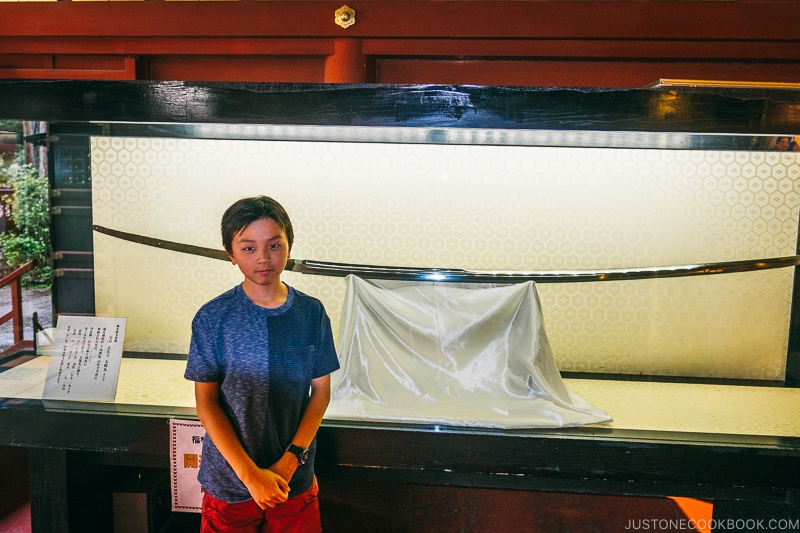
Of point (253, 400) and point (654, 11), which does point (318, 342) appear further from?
A: point (654, 11)

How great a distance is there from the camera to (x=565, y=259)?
2.02 m

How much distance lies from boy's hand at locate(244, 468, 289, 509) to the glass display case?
1.43 feet

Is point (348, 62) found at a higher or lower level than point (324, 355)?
higher

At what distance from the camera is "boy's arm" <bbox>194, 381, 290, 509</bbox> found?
122 cm

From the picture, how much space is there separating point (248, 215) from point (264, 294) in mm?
213

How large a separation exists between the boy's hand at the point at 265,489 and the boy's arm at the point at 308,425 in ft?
0.09

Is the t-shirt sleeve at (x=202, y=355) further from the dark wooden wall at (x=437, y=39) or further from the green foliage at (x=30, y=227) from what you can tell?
the dark wooden wall at (x=437, y=39)

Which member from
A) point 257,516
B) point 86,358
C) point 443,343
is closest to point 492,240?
point 443,343

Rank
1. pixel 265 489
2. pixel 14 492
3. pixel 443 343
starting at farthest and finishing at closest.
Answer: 1. pixel 14 492
2. pixel 443 343
3. pixel 265 489

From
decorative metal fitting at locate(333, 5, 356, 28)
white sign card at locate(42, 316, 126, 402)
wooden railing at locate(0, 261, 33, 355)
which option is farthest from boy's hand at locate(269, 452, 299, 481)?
decorative metal fitting at locate(333, 5, 356, 28)

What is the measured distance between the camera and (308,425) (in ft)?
4.31

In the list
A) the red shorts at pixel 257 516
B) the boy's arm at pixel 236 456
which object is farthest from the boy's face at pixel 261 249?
the red shorts at pixel 257 516

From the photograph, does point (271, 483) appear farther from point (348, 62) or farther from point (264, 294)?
point (348, 62)

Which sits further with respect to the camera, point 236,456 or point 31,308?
point 31,308
